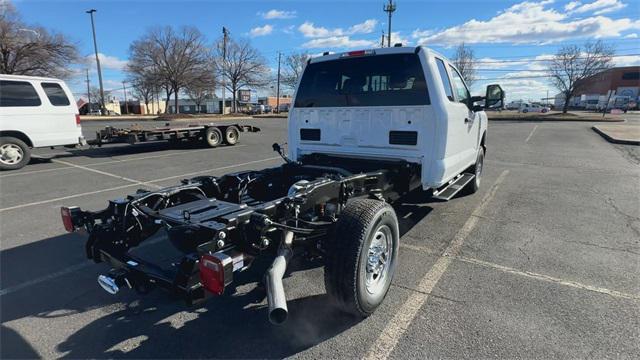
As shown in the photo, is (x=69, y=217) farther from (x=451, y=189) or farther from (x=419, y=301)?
(x=451, y=189)

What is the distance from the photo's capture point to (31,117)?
31.7ft

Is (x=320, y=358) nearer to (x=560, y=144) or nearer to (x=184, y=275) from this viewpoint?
(x=184, y=275)

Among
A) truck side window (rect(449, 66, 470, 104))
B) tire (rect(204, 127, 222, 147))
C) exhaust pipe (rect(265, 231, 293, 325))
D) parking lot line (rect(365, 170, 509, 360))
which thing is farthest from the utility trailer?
exhaust pipe (rect(265, 231, 293, 325))

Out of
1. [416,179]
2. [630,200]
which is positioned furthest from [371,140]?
[630,200]

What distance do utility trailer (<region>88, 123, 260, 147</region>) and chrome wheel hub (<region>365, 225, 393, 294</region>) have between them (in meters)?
11.0

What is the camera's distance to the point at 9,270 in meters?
3.88

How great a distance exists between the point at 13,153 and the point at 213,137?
20.0ft

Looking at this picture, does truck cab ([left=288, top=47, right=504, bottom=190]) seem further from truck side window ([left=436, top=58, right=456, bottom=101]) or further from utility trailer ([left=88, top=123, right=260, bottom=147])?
utility trailer ([left=88, top=123, right=260, bottom=147])

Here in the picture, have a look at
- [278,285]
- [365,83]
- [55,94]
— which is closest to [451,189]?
[365,83]

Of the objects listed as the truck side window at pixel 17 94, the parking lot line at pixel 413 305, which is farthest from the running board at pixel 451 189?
the truck side window at pixel 17 94

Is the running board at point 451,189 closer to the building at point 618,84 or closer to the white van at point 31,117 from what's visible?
the white van at point 31,117

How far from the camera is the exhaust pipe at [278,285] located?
2.23 metres

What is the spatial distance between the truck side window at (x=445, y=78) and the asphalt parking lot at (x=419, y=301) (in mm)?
1411

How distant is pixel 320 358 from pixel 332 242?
79cm
